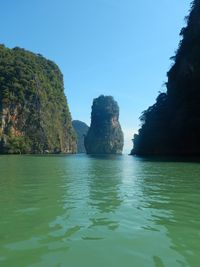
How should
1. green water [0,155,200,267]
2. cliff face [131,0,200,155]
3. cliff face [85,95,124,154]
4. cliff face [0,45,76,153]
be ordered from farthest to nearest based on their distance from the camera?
cliff face [85,95,124,154] → cliff face [0,45,76,153] → cliff face [131,0,200,155] → green water [0,155,200,267]

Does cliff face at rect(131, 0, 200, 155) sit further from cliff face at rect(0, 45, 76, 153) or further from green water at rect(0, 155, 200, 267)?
cliff face at rect(0, 45, 76, 153)

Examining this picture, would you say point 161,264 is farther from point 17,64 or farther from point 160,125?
point 17,64

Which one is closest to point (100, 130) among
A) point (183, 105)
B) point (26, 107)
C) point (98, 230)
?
point (26, 107)

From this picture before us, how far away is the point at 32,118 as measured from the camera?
129 metres

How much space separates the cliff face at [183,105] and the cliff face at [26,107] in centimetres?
5293

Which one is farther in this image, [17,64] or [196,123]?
[17,64]

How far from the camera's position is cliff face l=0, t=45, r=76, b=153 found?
11469cm

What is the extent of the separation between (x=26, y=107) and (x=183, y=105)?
251 ft

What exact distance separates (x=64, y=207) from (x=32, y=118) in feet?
399

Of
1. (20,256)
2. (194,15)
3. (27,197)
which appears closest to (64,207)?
(27,197)

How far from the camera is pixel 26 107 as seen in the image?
4963 inches

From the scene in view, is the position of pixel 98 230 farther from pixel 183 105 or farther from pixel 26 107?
pixel 26 107

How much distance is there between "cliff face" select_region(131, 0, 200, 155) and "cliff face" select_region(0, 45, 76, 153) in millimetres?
52933

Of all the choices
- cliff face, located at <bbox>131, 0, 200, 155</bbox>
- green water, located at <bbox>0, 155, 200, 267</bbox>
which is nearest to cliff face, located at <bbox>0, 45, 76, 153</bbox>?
cliff face, located at <bbox>131, 0, 200, 155</bbox>
